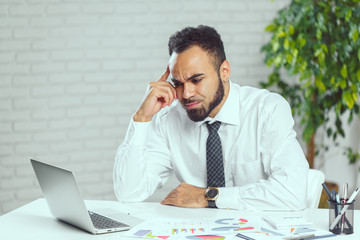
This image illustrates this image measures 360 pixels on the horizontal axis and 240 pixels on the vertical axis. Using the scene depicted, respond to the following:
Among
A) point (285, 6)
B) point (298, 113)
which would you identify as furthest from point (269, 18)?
point (298, 113)

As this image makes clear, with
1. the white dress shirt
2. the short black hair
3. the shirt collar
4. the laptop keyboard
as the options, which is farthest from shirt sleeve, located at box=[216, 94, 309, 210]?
the laptop keyboard

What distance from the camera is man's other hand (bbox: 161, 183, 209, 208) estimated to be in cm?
168

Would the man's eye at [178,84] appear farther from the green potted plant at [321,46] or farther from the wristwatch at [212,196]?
the green potted plant at [321,46]

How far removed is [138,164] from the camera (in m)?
1.93

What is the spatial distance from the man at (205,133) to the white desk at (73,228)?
6.9 inches

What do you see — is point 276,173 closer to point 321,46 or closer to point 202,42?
point 202,42

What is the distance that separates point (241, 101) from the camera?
2029 mm

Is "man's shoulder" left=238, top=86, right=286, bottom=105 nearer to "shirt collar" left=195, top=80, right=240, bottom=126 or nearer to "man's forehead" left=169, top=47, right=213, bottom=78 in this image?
"shirt collar" left=195, top=80, right=240, bottom=126

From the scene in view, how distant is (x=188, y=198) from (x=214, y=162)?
0.28m

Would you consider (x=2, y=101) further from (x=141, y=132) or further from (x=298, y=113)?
(x=298, y=113)

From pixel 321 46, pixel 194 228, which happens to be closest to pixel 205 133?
pixel 194 228

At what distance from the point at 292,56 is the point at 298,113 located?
415 millimetres

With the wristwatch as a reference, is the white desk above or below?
below

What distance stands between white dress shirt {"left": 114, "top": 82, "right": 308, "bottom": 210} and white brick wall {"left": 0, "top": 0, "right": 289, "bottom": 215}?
106cm
